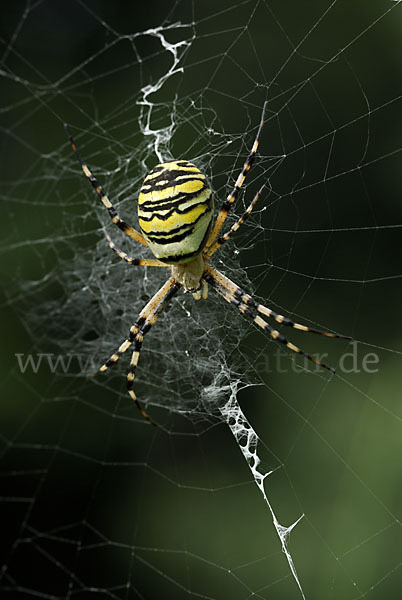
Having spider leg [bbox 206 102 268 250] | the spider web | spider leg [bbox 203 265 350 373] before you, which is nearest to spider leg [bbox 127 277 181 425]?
spider leg [bbox 203 265 350 373]

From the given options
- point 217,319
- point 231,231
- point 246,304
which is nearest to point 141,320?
point 217,319

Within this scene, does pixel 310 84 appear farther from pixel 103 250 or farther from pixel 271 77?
pixel 103 250

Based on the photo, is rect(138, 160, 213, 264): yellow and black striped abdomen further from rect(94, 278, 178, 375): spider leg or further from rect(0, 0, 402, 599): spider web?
rect(94, 278, 178, 375): spider leg

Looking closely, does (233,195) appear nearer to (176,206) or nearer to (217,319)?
(176,206)

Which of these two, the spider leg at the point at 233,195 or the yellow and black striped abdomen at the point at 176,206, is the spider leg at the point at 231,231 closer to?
the spider leg at the point at 233,195

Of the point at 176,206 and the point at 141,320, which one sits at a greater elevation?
the point at 176,206
